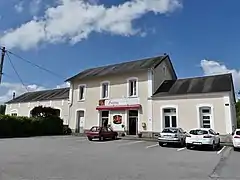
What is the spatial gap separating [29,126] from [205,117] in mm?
18114

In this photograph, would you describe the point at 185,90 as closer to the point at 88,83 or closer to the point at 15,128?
the point at 88,83

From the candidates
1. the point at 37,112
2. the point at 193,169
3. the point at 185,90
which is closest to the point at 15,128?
the point at 37,112

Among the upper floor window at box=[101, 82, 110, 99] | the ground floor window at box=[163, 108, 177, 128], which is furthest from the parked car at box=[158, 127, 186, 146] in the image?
the upper floor window at box=[101, 82, 110, 99]

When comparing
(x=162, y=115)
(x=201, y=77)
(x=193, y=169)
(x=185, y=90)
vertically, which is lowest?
(x=193, y=169)

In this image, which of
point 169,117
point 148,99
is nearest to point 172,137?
point 169,117

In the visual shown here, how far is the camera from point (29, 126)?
27938 mm

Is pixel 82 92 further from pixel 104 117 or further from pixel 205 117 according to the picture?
pixel 205 117

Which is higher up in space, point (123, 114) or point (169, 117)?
point (123, 114)

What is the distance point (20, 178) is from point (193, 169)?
608cm

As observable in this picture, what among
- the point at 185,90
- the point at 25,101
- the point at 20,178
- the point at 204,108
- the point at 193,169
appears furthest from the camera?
the point at 25,101

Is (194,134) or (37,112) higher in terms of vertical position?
(37,112)

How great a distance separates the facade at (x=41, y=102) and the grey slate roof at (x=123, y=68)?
504 cm

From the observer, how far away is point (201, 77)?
87.5 feet

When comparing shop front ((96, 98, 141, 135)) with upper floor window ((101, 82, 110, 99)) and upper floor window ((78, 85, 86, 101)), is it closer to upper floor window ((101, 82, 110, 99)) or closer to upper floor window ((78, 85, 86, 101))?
upper floor window ((101, 82, 110, 99))
